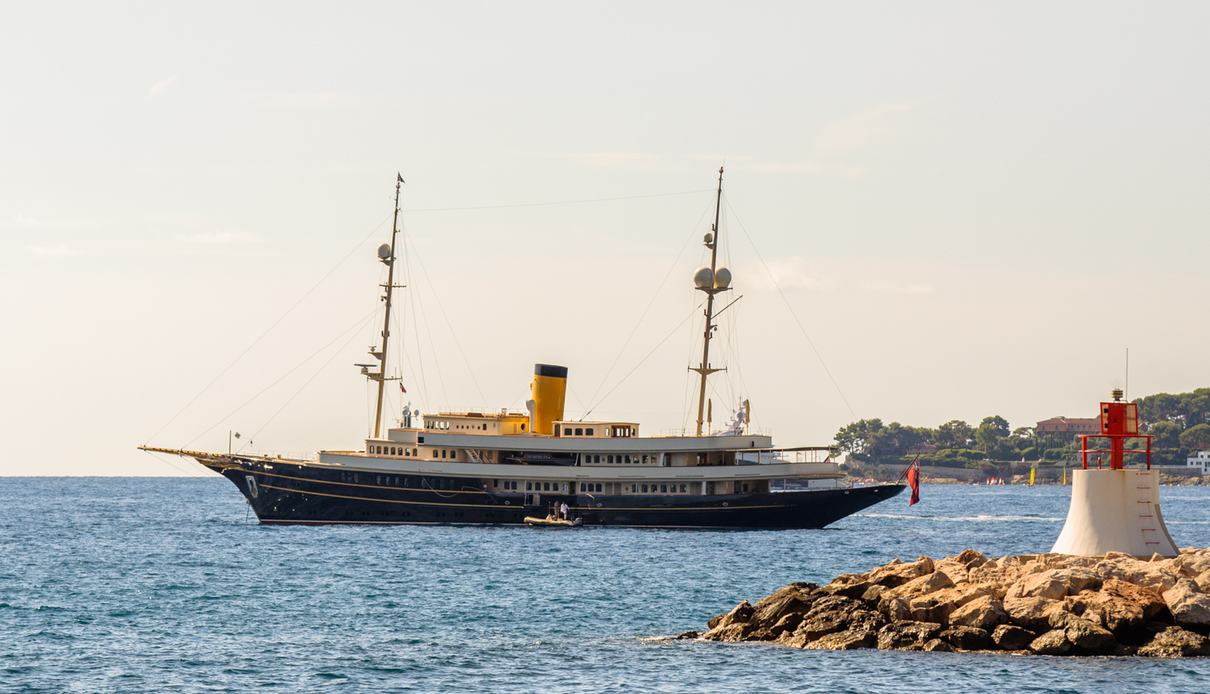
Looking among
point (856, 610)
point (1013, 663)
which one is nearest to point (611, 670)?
point (856, 610)

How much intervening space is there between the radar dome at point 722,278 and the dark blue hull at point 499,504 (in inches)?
379

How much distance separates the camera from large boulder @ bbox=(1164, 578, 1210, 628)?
2817 centimetres

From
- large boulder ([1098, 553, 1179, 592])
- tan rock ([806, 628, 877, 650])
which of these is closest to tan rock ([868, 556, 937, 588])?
tan rock ([806, 628, 877, 650])

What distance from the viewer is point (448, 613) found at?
38.4 meters

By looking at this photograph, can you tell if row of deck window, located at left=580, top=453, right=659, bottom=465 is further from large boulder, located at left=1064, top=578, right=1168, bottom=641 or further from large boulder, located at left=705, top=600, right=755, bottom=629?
large boulder, located at left=1064, top=578, right=1168, bottom=641

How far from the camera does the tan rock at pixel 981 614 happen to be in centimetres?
2897

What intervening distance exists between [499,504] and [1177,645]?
43950 millimetres

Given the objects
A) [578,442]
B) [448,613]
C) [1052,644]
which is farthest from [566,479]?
[1052,644]

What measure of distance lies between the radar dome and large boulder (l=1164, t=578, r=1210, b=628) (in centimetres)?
4342

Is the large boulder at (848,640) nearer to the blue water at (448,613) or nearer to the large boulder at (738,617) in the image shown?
the blue water at (448,613)

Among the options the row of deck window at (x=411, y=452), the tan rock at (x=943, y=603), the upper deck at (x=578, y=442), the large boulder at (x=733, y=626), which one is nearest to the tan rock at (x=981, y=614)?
the tan rock at (x=943, y=603)

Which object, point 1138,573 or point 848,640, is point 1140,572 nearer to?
point 1138,573

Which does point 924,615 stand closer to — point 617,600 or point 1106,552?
point 1106,552

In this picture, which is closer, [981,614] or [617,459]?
[981,614]
